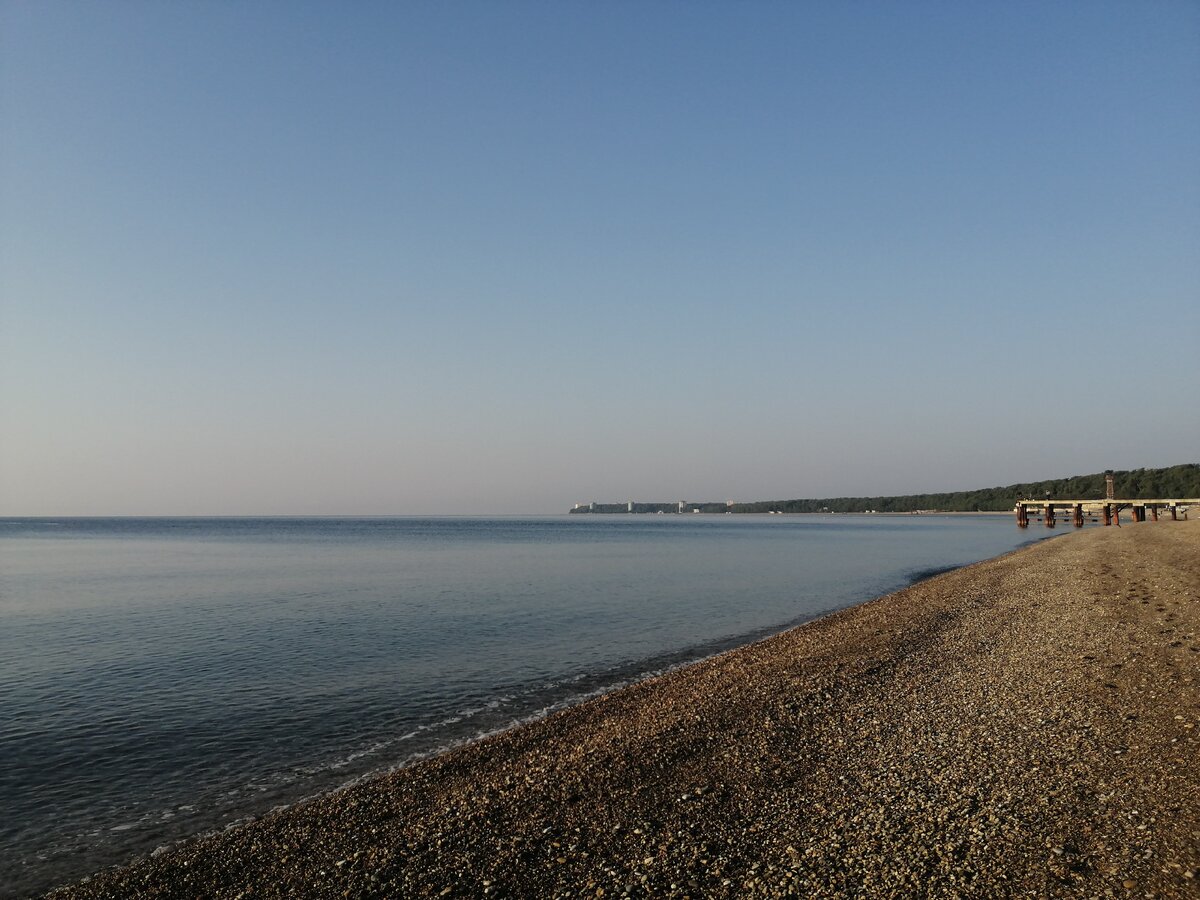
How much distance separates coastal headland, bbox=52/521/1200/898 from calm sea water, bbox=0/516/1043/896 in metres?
1.92

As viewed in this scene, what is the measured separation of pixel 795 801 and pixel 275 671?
17.2 meters

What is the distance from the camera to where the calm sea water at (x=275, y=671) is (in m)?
12.1

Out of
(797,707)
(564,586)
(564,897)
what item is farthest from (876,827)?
(564,586)

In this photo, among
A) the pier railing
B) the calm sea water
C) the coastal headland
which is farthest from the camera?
the pier railing

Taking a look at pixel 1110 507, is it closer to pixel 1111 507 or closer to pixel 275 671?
pixel 1111 507

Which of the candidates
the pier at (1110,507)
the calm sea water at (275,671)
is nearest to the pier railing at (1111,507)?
the pier at (1110,507)

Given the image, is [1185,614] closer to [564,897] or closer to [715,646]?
[715,646]

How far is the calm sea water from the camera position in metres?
12.1

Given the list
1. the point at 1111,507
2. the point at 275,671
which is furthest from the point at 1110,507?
the point at 275,671

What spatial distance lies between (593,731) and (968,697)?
7411 millimetres

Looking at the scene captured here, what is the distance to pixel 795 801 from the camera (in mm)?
9500

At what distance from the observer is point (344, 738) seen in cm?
1506

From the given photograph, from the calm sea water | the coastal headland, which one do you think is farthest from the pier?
the coastal headland

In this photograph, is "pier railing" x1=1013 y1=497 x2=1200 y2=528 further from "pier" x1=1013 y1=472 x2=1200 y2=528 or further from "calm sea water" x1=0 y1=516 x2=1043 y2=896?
"calm sea water" x1=0 y1=516 x2=1043 y2=896
